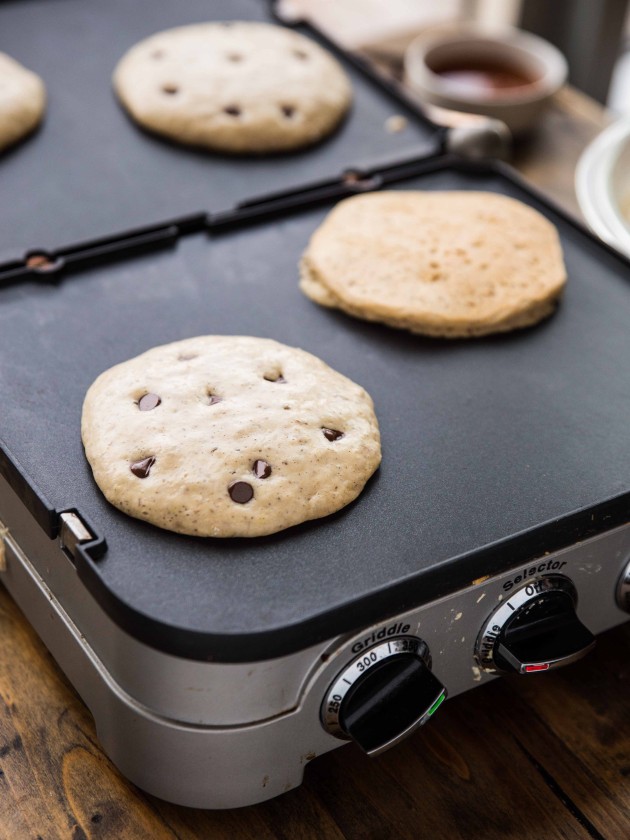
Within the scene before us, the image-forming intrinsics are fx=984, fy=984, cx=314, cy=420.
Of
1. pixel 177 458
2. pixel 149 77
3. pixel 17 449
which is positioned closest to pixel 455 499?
pixel 177 458

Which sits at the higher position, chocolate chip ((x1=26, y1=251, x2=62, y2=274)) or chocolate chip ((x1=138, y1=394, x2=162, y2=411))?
chocolate chip ((x1=138, y1=394, x2=162, y2=411))

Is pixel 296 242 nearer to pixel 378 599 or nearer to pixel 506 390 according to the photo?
pixel 506 390

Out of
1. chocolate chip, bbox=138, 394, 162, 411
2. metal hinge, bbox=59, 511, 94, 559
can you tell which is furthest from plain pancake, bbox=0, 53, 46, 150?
metal hinge, bbox=59, 511, 94, 559

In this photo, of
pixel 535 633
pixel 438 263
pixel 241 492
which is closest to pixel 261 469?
pixel 241 492

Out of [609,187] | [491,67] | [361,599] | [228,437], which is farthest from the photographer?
[491,67]

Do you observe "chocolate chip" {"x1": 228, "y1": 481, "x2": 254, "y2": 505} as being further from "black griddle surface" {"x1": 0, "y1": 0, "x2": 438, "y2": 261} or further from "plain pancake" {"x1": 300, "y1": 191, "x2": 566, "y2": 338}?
"black griddle surface" {"x1": 0, "y1": 0, "x2": 438, "y2": 261}

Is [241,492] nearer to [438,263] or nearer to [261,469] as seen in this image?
[261,469]
